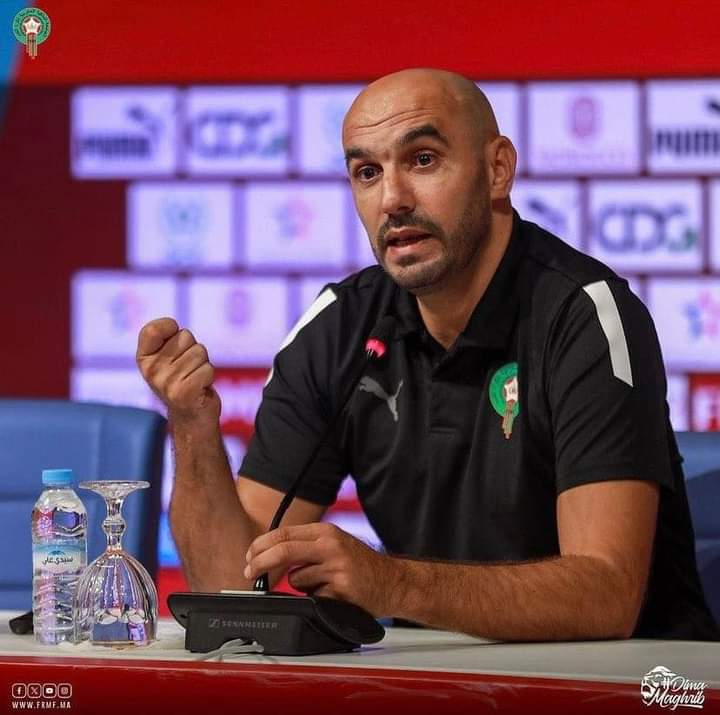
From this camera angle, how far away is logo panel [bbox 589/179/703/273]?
3.44 meters

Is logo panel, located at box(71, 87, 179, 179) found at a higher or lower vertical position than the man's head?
higher

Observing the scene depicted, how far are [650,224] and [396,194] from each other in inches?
73.1

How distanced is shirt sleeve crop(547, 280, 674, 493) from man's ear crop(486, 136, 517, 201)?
24 centimetres

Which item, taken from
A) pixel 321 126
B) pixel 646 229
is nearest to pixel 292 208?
pixel 321 126

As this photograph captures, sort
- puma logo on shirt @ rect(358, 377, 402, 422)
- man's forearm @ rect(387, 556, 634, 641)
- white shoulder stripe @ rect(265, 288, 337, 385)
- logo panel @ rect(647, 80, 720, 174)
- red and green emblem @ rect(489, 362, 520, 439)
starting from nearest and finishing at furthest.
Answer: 1. man's forearm @ rect(387, 556, 634, 641)
2. red and green emblem @ rect(489, 362, 520, 439)
3. puma logo on shirt @ rect(358, 377, 402, 422)
4. white shoulder stripe @ rect(265, 288, 337, 385)
5. logo panel @ rect(647, 80, 720, 174)

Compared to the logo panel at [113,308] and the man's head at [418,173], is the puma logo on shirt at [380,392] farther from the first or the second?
the logo panel at [113,308]

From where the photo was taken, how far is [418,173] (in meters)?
1.76

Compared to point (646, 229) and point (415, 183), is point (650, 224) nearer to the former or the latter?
point (646, 229)

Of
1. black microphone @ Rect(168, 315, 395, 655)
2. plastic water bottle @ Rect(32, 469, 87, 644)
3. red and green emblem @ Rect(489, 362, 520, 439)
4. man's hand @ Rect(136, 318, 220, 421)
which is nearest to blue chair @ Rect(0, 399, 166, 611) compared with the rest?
man's hand @ Rect(136, 318, 220, 421)

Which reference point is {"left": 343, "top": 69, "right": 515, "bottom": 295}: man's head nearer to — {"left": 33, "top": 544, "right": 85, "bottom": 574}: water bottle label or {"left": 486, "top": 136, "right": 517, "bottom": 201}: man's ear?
{"left": 486, "top": 136, "right": 517, "bottom": 201}: man's ear

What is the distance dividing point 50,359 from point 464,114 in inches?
83.6

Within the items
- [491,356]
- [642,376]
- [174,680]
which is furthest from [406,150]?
[174,680]

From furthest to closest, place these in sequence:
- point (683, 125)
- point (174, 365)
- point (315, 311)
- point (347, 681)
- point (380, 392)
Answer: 1. point (683, 125)
2. point (315, 311)
3. point (380, 392)
4. point (174, 365)
5. point (347, 681)

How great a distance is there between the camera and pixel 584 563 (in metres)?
1.43
